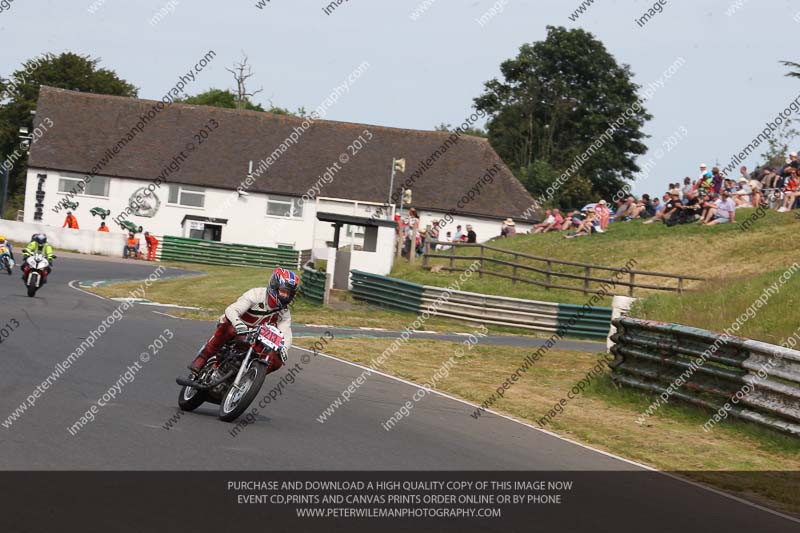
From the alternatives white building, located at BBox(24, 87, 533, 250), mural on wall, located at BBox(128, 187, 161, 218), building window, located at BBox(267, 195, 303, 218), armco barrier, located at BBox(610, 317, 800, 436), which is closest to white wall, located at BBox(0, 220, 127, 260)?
white building, located at BBox(24, 87, 533, 250)

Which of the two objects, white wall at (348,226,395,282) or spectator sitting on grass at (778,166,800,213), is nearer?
spectator sitting on grass at (778,166,800,213)

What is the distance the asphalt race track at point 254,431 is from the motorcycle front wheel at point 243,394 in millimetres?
130

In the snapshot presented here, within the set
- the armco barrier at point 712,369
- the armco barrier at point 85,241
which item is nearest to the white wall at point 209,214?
the armco barrier at point 85,241

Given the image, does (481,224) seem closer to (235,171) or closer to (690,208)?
(235,171)

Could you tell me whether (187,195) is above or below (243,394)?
above

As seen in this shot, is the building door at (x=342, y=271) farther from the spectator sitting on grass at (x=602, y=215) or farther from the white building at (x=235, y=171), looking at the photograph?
the white building at (x=235, y=171)

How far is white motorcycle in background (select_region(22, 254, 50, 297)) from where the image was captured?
25.1 m

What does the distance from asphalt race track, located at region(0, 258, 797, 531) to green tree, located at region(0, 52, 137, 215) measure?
68239 mm

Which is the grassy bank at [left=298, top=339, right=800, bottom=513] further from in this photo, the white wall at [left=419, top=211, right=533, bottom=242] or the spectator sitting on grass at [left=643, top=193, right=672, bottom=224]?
the white wall at [left=419, top=211, right=533, bottom=242]

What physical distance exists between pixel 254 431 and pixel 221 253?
4476 cm

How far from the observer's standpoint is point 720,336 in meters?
14.4

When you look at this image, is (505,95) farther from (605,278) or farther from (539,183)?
(605,278)

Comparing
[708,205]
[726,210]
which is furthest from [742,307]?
[708,205]

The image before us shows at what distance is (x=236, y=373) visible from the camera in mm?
10758
